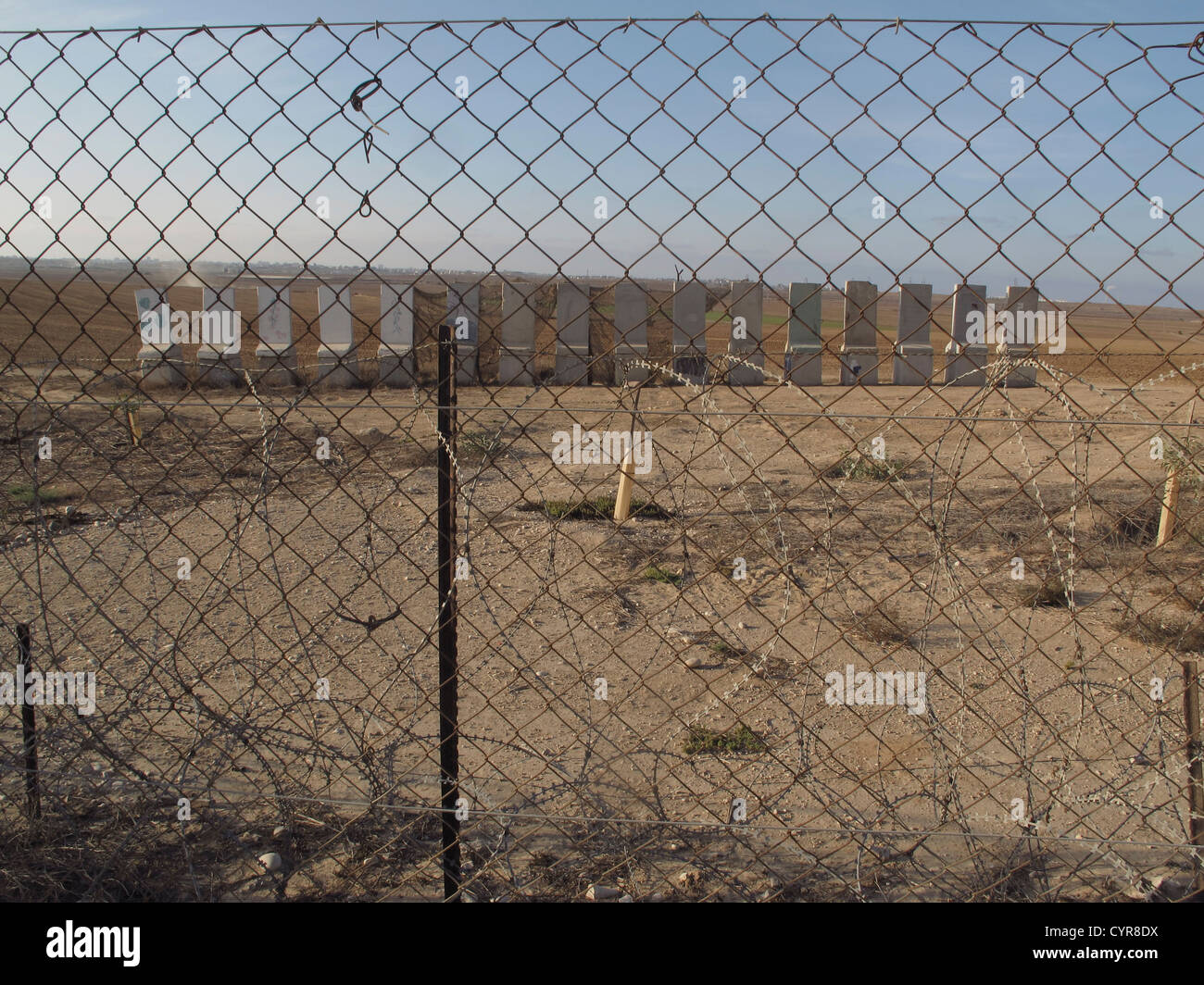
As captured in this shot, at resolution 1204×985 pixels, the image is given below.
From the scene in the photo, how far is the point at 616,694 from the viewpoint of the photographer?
367 centimetres

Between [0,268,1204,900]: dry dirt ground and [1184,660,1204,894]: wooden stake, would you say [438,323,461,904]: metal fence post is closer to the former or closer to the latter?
[0,268,1204,900]: dry dirt ground

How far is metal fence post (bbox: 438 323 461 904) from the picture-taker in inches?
76.4

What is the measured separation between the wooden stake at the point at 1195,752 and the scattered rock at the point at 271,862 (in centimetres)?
229

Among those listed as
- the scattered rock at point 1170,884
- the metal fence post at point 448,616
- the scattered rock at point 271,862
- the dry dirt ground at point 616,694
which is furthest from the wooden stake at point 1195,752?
the scattered rock at point 271,862

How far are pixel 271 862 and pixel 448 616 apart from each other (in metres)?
0.97

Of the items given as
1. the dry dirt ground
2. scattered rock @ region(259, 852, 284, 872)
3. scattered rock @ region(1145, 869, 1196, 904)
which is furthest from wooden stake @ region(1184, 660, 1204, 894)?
scattered rock @ region(259, 852, 284, 872)

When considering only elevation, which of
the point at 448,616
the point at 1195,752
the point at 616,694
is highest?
the point at 448,616

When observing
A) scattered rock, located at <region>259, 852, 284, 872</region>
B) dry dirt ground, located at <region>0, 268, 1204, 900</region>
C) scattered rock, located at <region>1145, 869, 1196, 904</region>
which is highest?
dry dirt ground, located at <region>0, 268, 1204, 900</region>

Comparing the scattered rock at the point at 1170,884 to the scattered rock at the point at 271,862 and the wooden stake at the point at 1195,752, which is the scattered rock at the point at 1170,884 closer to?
the wooden stake at the point at 1195,752

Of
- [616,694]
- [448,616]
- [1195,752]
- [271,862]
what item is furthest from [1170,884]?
[271,862]

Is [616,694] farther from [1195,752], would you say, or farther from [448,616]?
[1195,752]

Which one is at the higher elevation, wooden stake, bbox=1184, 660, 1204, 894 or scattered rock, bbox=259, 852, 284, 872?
wooden stake, bbox=1184, 660, 1204, 894

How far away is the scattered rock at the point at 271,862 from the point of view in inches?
94.8

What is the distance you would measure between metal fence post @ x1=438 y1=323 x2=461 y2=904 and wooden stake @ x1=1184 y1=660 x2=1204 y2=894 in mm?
1707
